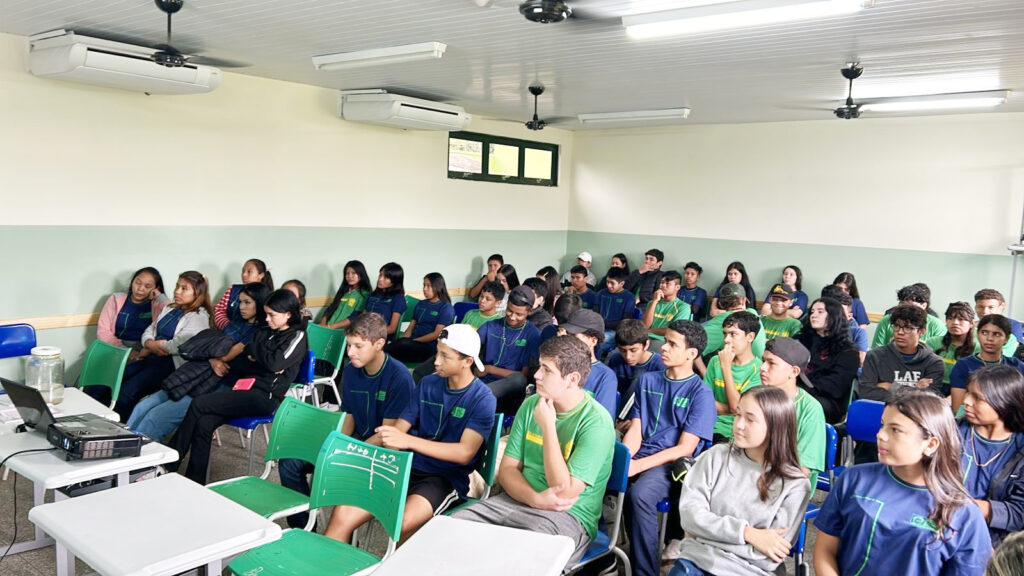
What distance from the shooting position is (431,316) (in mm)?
6848

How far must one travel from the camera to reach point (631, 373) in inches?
182

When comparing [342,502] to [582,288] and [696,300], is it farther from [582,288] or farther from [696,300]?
[696,300]

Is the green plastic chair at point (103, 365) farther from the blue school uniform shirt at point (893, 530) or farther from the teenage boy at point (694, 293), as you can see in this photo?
the teenage boy at point (694, 293)

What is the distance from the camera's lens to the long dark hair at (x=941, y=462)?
89.4 inches

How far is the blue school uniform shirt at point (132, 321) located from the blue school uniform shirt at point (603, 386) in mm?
3699

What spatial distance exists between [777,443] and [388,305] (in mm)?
4871

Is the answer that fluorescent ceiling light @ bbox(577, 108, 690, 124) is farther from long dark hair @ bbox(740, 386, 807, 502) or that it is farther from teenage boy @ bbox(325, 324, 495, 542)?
long dark hair @ bbox(740, 386, 807, 502)

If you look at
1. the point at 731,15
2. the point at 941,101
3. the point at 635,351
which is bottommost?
the point at 635,351

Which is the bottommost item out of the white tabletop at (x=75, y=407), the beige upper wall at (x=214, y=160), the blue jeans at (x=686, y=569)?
the blue jeans at (x=686, y=569)

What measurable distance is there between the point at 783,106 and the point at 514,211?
3.63 m

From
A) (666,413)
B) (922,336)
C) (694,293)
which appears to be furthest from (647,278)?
(666,413)

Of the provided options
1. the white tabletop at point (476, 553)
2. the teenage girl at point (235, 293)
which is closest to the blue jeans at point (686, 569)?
the white tabletop at point (476, 553)

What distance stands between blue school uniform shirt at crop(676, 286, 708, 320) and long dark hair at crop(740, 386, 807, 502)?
6.10 metres

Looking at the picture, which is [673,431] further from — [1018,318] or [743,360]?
[1018,318]
